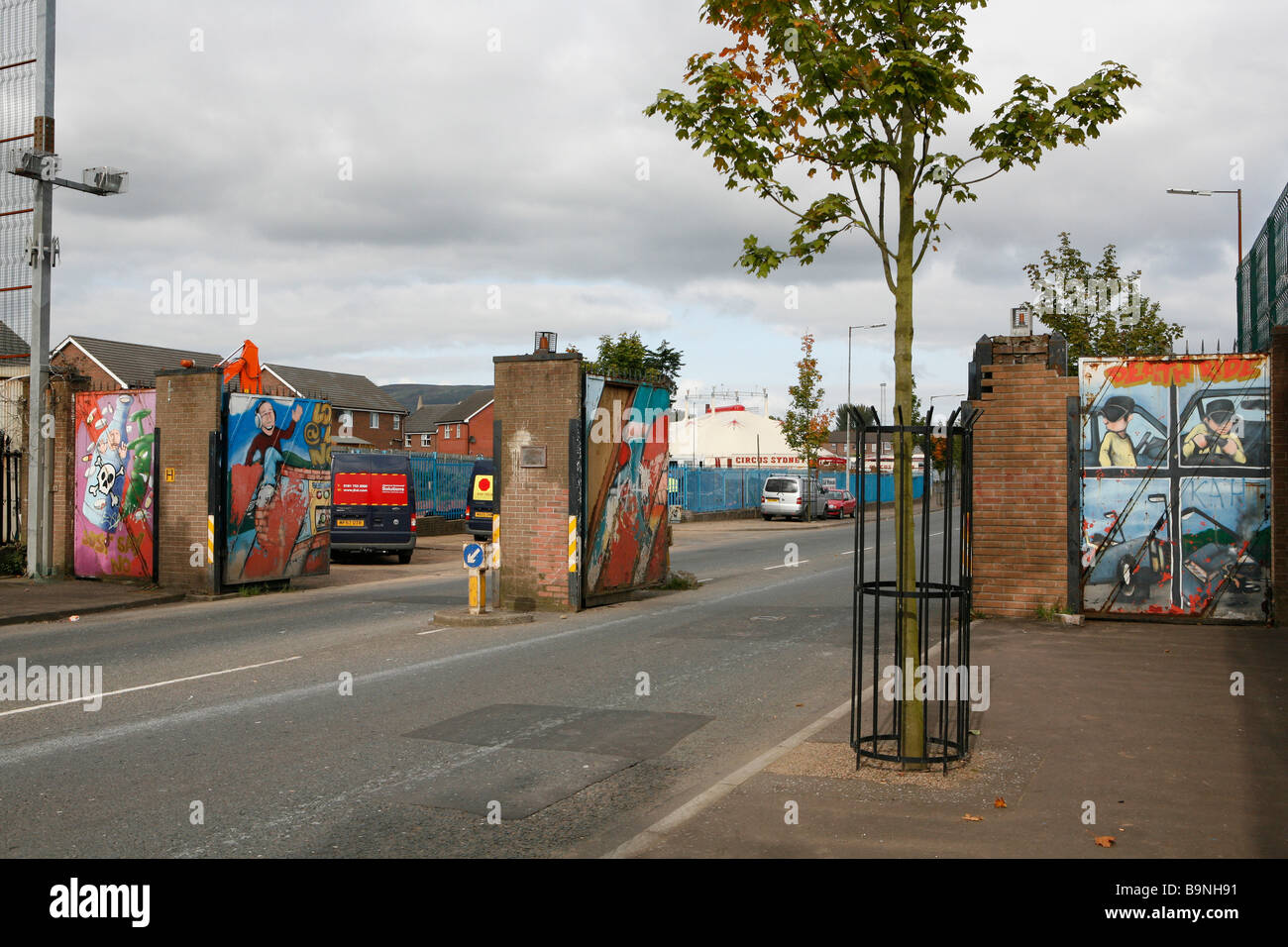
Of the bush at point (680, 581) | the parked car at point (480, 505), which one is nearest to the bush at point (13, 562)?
the parked car at point (480, 505)

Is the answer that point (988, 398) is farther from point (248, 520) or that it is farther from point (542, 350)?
point (248, 520)

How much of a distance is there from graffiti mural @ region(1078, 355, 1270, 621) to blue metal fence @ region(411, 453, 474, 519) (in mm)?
24869

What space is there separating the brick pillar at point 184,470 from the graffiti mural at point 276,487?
33cm

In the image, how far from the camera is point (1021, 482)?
40.4 ft

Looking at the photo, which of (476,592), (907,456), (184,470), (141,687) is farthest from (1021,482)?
(184,470)

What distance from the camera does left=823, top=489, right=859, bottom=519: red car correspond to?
45.9 metres

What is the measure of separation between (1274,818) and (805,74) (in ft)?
15.7

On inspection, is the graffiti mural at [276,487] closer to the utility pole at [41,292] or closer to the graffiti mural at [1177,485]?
the utility pole at [41,292]

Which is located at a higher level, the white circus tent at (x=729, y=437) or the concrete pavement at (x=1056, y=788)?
the white circus tent at (x=729, y=437)

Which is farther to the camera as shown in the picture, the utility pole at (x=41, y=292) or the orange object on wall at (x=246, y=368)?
the orange object on wall at (x=246, y=368)

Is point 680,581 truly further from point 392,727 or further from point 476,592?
point 392,727

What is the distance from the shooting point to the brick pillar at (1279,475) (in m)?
11.5

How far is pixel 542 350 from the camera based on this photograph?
14.8m
